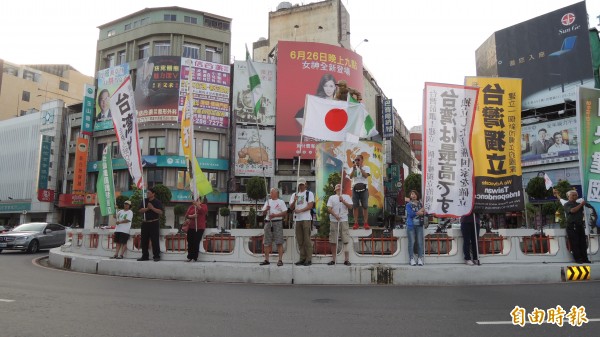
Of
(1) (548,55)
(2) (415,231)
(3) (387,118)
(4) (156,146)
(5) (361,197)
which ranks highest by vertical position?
(1) (548,55)

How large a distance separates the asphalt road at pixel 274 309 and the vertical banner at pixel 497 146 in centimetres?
206

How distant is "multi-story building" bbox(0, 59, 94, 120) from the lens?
62000 mm

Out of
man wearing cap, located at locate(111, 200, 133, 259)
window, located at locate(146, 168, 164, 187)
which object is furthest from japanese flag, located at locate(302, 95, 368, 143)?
window, located at locate(146, 168, 164, 187)

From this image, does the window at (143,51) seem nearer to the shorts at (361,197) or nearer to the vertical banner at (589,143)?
the shorts at (361,197)

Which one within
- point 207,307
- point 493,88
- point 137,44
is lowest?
point 207,307

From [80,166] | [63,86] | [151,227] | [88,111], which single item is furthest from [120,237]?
[63,86]

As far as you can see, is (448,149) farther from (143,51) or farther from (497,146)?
(143,51)

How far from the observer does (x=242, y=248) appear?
988 centimetres

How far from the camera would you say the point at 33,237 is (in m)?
18.3

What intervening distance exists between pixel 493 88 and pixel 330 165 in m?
16.0

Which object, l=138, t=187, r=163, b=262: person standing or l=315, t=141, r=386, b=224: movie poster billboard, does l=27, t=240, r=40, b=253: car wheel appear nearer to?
l=138, t=187, r=163, b=262: person standing

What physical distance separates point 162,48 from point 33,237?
3080 centimetres

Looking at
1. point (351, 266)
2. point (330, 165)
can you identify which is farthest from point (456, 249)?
point (330, 165)

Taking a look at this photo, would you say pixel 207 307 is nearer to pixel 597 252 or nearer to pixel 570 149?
pixel 597 252
